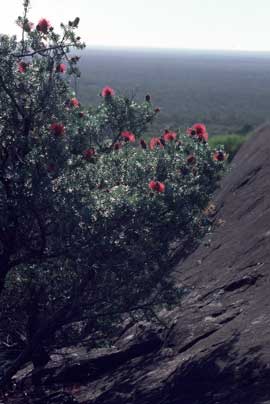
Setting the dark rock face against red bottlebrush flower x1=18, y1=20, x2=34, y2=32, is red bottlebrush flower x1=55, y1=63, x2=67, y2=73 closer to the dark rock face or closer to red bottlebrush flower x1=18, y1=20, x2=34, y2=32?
red bottlebrush flower x1=18, y1=20, x2=34, y2=32

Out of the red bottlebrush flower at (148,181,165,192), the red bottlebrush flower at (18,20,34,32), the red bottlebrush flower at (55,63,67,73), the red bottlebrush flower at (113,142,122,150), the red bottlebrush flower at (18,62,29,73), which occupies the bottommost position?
the red bottlebrush flower at (148,181,165,192)

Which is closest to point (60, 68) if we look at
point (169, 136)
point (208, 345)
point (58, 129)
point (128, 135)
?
point (58, 129)

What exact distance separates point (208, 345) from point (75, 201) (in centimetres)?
215

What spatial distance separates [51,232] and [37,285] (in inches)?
26.6

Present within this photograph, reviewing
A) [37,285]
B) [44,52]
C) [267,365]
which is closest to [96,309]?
[37,285]

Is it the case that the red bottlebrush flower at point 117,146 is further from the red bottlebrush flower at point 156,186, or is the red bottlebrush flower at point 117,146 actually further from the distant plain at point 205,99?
the distant plain at point 205,99

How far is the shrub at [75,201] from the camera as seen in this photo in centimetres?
703

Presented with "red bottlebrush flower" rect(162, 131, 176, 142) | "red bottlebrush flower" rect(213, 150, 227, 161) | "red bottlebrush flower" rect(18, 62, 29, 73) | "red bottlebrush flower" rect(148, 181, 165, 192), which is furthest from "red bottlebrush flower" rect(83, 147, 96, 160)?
"red bottlebrush flower" rect(213, 150, 227, 161)

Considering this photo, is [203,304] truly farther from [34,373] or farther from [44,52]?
[44,52]

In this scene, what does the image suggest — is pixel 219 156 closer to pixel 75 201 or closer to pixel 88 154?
pixel 88 154

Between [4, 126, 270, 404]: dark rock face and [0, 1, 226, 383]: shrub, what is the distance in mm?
623

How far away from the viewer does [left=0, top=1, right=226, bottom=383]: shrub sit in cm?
703

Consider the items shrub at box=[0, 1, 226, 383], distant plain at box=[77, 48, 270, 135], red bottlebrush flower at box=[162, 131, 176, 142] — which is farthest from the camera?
distant plain at box=[77, 48, 270, 135]

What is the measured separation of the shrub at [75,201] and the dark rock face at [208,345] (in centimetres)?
62
